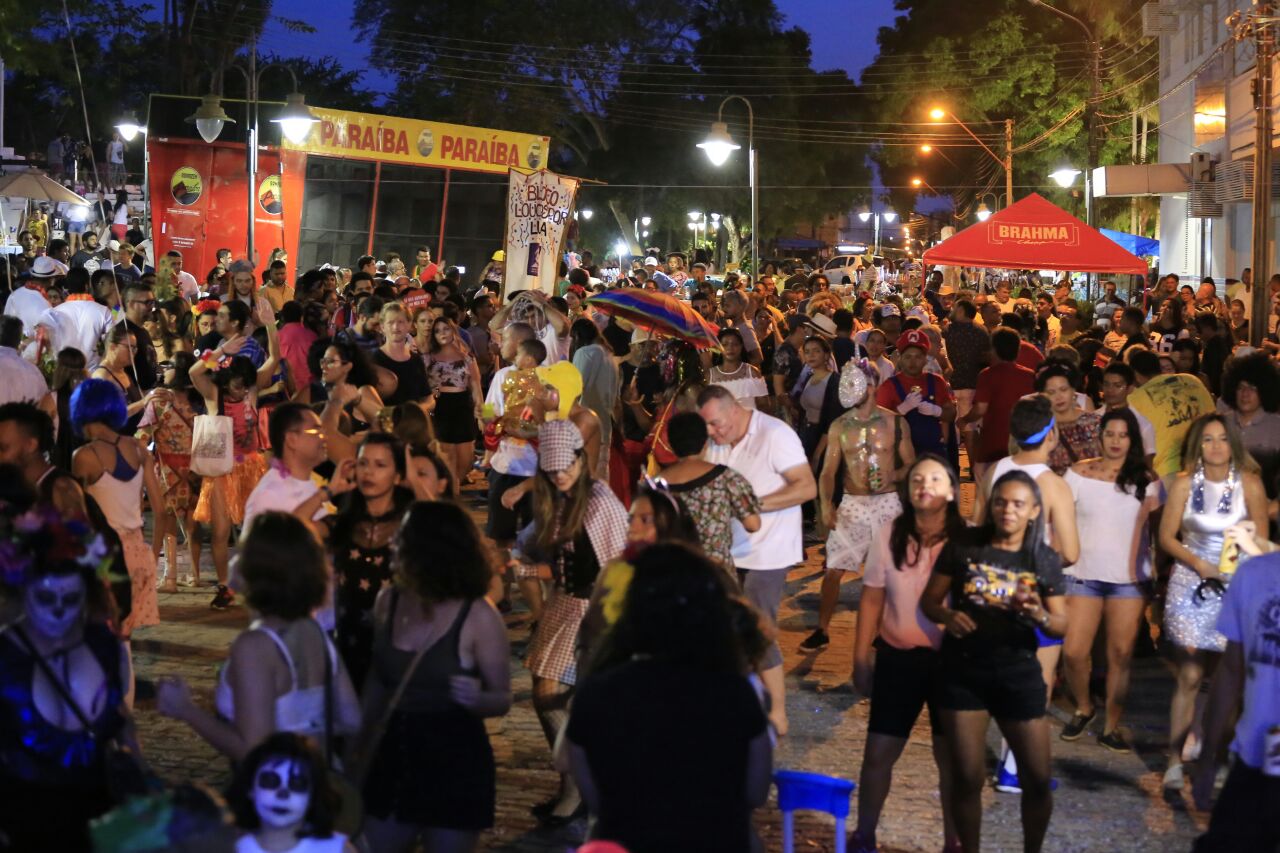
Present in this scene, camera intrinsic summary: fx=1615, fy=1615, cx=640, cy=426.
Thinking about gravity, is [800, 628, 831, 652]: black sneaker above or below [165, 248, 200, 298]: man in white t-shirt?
below

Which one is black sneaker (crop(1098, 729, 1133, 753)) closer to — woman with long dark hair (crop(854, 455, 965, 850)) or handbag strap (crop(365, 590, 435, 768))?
woman with long dark hair (crop(854, 455, 965, 850))

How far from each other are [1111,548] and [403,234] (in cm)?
2687

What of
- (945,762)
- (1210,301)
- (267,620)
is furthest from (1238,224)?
(267,620)

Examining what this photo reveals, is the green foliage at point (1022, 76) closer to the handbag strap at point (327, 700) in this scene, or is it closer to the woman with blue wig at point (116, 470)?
the woman with blue wig at point (116, 470)

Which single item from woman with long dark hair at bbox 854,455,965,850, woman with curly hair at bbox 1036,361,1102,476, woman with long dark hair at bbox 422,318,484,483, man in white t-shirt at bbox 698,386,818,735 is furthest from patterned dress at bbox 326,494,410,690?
woman with long dark hair at bbox 422,318,484,483

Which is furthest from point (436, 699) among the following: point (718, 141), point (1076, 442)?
point (718, 141)

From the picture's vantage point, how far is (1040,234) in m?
18.5

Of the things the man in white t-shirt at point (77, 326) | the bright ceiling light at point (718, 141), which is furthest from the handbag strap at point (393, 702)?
the bright ceiling light at point (718, 141)

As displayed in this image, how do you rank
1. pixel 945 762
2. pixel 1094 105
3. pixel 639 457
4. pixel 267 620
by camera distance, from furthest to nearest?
pixel 1094 105, pixel 639 457, pixel 945 762, pixel 267 620

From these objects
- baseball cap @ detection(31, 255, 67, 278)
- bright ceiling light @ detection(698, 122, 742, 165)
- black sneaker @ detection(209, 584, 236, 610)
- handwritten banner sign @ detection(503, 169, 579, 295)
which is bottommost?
black sneaker @ detection(209, 584, 236, 610)

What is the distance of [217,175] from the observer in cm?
2919

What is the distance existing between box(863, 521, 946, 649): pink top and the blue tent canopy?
3089 cm

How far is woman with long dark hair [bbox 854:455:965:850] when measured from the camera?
5.88 meters

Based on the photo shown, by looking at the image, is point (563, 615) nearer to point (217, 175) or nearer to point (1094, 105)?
point (217, 175)
